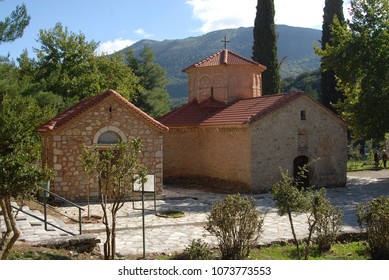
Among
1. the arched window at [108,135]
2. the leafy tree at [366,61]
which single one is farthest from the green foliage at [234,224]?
the leafy tree at [366,61]

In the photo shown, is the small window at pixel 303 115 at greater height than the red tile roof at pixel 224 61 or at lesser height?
lesser

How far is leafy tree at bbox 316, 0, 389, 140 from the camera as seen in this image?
2112cm

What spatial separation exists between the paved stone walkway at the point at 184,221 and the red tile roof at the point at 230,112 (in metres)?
3.40

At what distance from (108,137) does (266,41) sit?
686 inches

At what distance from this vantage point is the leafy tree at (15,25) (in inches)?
638

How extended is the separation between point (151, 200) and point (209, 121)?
19.6 feet

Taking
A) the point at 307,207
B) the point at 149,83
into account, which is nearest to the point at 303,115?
the point at 307,207

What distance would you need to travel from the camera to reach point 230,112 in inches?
858

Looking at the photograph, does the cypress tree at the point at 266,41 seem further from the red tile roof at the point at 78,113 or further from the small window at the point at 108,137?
the small window at the point at 108,137

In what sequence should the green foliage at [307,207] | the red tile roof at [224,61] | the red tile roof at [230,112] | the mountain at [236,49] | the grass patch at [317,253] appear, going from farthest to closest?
the mountain at [236,49] < the red tile roof at [224,61] < the red tile roof at [230,112] < the grass patch at [317,253] < the green foliage at [307,207]

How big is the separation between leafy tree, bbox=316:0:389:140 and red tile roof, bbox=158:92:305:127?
3.58 metres

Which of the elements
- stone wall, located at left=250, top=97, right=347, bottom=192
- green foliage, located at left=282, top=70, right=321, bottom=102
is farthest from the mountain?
stone wall, located at left=250, top=97, right=347, bottom=192

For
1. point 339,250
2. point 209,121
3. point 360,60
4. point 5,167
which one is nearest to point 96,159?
point 5,167

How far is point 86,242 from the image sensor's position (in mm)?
9891
